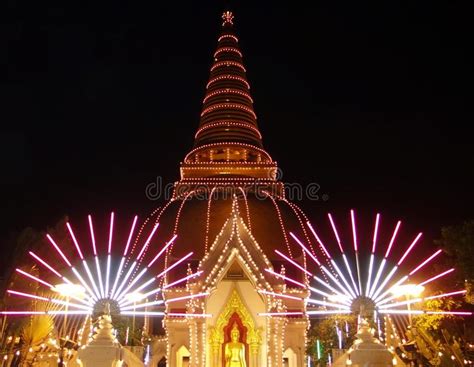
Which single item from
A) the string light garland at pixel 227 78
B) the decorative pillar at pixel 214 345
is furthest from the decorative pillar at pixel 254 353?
the string light garland at pixel 227 78

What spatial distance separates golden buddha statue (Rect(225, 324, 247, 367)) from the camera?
21.7m

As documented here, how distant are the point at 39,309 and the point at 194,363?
24.3 ft

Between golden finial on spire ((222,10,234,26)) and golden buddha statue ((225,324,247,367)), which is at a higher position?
golden finial on spire ((222,10,234,26))

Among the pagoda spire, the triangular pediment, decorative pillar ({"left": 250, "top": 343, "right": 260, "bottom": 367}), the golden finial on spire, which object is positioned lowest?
decorative pillar ({"left": 250, "top": 343, "right": 260, "bottom": 367})

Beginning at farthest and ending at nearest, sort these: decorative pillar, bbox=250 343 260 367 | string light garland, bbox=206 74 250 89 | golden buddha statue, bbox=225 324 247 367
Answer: string light garland, bbox=206 74 250 89
decorative pillar, bbox=250 343 260 367
golden buddha statue, bbox=225 324 247 367

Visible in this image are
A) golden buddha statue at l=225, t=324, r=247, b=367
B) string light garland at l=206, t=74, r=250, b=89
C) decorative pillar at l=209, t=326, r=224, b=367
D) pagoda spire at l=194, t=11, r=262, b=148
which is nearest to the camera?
golden buddha statue at l=225, t=324, r=247, b=367

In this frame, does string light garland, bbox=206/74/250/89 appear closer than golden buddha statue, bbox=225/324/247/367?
No

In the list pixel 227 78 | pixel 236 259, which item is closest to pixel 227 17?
pixel 227 78

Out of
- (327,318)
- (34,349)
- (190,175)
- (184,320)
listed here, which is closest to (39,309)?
(34,349)

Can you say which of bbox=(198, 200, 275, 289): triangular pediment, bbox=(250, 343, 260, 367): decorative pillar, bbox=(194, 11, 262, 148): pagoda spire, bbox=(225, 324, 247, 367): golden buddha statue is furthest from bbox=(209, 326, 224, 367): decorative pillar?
bbox=(194, 11, 262, 148): pagoda spire

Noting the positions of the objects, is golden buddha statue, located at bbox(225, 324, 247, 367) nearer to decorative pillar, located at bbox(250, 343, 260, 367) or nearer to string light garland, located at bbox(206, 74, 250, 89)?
decorative pillar, located at bbox(250, 343, 260, 367)

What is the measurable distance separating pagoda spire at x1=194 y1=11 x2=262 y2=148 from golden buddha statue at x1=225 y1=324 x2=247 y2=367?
54.3 ft

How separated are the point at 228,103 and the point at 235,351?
20962 mm

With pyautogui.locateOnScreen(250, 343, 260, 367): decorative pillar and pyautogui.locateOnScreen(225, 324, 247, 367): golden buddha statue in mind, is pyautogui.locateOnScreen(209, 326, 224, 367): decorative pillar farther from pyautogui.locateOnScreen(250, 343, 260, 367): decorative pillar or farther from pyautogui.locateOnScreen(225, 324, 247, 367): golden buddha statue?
pyautogui.locateOnScreen(250, 343, 260, 367): decorative pillar
